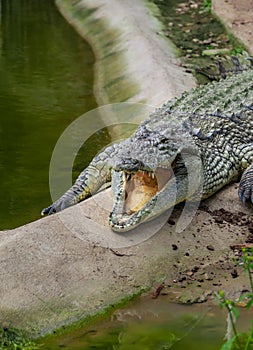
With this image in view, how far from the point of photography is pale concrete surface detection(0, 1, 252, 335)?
4.61m

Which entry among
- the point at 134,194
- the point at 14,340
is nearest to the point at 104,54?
the point at 134,194

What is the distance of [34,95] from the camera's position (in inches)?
370

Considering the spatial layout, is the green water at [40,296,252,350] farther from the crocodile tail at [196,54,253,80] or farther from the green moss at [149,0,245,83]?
the green moss at [149,0,245,83]

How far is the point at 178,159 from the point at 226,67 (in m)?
3.79

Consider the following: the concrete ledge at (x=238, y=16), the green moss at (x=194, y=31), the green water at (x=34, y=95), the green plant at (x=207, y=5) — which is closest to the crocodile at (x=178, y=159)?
the green water at (x=34, y=95)

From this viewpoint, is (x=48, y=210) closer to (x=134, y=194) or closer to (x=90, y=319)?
(x=134, y=194)

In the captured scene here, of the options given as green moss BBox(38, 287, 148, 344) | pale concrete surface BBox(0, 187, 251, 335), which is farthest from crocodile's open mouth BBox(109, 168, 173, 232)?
green moss BBox(38, 287, 148, 344)

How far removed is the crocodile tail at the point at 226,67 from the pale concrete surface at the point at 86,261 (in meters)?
3.69

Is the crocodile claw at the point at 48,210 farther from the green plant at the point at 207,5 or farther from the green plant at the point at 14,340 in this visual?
the green plant at the point at 207,5

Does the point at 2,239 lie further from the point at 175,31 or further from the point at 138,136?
the point at 175,31

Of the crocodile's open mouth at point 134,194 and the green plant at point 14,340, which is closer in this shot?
the green plant at point 14,340

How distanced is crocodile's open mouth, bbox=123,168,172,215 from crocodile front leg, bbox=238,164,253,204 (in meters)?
0.53

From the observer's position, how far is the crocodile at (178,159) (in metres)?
5.39

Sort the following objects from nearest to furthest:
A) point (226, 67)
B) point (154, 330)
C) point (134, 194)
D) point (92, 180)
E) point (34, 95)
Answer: point (154, 330)
point (134, 194)
point (92, 180)
point (226, 67)
point (34, 95)
